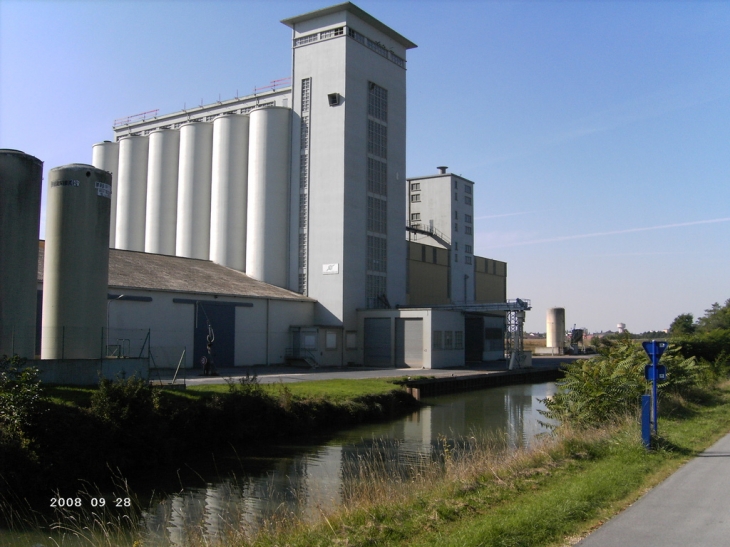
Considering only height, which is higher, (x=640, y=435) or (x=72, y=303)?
(x=72, y=303)

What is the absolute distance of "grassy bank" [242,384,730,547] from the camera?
8375 millimetres

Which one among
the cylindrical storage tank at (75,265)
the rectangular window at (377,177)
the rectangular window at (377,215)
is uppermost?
the rectangular window at (377,177)

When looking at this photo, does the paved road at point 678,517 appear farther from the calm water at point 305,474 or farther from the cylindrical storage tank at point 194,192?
the cylindrical storage tank at point 194,192

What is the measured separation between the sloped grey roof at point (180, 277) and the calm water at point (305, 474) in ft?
58.1

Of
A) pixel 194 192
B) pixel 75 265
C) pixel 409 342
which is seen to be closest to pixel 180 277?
pixel 194 192

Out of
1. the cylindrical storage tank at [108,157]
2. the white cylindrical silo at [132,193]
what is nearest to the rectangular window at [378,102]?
the white cylindrical silo at [132,193]

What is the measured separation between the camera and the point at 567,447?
13344mm

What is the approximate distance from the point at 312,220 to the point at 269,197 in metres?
3.95

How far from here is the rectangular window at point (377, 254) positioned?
170 feet

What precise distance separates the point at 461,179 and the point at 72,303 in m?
57.6

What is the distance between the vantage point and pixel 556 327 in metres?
83.9

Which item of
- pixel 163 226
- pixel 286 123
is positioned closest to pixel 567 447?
pixel 286 123

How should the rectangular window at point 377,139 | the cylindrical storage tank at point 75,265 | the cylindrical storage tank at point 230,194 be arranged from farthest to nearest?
the cylindrical storage tank at point 230,194, the rectangular window at point 377,139, the cylindrical storage tank at point 75,265

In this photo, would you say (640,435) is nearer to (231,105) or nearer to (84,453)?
(84,453)
